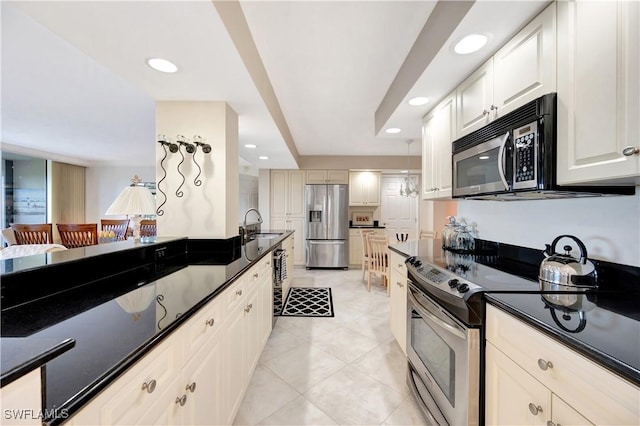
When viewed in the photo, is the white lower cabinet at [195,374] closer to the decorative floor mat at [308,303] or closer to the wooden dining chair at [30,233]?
the decorative floor mat at [308,303]

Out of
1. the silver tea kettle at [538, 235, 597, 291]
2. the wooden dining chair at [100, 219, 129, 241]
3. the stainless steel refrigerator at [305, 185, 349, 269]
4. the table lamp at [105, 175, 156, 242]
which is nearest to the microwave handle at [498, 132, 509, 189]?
the silver tea kettle at [538, 235, 597, 291]

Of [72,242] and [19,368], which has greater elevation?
[19,368]

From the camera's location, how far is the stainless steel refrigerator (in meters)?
5.50

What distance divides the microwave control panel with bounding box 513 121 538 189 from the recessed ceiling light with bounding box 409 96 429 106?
3.12 feet

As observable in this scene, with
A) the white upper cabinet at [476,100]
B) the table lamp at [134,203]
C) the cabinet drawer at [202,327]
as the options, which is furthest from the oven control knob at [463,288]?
the table lamp at [134,203]

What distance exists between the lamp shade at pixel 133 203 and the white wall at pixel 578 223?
254 cm

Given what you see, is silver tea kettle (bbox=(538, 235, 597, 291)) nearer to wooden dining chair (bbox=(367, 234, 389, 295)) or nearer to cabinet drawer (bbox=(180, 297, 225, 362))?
cabinet drawer (bbox=(180, 297, 225, 362))

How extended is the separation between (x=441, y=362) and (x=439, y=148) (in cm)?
162

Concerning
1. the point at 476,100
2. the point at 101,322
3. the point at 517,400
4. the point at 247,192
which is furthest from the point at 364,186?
the point at 101,322

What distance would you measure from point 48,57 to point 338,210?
14.4 feet

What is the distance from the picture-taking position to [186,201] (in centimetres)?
222

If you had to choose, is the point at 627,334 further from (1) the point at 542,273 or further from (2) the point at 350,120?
(2) the point at 350,120

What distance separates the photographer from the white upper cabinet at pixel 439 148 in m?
2.06

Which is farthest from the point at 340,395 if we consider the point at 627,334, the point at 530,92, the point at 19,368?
the point at 530,92
